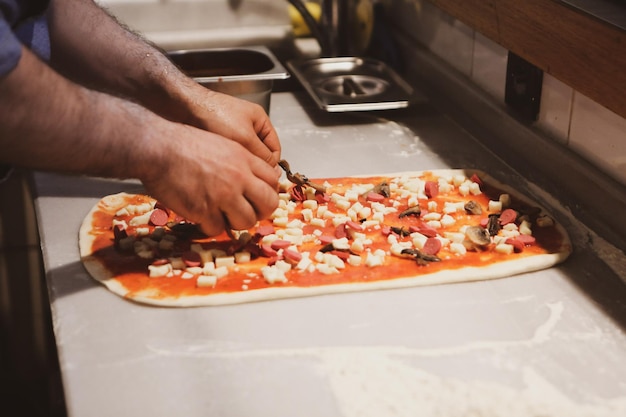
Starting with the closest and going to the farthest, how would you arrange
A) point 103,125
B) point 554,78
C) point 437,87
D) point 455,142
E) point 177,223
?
point 103,125 < point 177,223 < point 554,78 < point 455,142 < point 437,87

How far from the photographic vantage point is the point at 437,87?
1.96m

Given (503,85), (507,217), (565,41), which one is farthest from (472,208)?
(503,85)

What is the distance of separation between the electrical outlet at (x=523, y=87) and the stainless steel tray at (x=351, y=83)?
0.28 m

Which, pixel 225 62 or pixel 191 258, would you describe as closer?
pixel 191 258

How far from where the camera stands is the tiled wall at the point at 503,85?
1332 millimetres

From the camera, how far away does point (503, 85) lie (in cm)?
168

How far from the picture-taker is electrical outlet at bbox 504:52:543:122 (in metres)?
1.53

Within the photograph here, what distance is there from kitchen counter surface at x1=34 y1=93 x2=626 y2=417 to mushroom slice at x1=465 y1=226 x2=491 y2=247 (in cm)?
9

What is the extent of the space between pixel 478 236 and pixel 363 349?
0.35 m

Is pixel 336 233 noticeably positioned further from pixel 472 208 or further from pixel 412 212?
pixel 472 208

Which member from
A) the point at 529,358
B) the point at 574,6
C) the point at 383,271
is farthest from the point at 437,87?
the point at 529,358

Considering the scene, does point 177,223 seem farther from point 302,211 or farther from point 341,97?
point 341,97

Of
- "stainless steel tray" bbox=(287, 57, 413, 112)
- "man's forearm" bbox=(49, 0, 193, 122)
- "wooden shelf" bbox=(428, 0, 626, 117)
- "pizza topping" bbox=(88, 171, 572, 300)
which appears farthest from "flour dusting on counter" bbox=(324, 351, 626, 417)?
"stainless steel tray" bbox=(287, 57, 413, 112)

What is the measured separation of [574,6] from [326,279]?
1.99 ft
